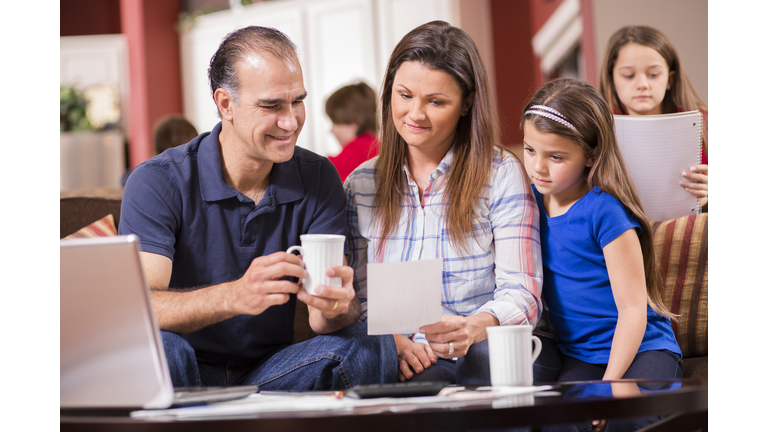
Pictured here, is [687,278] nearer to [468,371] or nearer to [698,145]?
[698,145]

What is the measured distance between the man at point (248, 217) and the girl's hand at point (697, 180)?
1001 mm

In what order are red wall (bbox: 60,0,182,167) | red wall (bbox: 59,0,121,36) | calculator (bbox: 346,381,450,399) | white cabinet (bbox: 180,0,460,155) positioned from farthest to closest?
red wall (bbox: 59,0,121,36)
red wall (bbox: 60,0,182,167)
white cabinet (bbox: 180,0,460,155)
calculator (bbox: 346,381,450,399)

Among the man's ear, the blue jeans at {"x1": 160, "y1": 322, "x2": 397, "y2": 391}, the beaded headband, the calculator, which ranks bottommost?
the blue jeans at {"x1": 160, "y1": 322, "x2": 397, "y2": 391}

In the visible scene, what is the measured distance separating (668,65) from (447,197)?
1.09 metres

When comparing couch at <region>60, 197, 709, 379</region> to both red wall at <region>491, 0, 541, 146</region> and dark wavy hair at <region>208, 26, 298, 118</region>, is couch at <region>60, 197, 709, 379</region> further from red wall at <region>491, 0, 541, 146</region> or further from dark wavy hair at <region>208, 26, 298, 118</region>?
red wall at <region>491, 0, 541, 146</region>

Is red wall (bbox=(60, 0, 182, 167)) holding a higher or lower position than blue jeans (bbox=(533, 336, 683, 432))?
higher

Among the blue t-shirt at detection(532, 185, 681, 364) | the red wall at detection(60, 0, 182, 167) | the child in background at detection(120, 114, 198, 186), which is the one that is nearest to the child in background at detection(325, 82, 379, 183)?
the child in background at detection(120, 114, 198, 186)

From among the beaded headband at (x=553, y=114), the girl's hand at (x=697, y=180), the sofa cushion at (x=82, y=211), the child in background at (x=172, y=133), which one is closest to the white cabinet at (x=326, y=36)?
the child in background at (x=172, y=133)

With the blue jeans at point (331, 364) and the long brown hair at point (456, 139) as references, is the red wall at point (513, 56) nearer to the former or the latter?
the long brown hair at point (456, 139)

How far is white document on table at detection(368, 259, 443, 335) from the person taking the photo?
100cm

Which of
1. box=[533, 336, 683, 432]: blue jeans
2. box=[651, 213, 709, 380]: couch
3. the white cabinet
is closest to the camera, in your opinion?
box=[533, 336, 683, 432]: blue jeans

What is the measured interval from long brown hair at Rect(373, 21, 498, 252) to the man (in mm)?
133

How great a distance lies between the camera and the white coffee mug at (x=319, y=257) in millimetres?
1008
